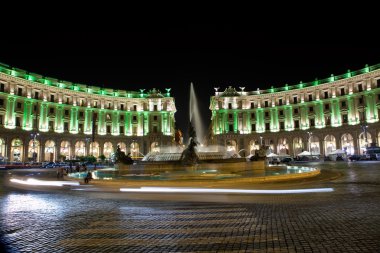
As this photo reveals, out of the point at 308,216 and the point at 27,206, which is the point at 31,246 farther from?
the point at 308,216

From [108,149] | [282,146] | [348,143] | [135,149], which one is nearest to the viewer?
[348,143]

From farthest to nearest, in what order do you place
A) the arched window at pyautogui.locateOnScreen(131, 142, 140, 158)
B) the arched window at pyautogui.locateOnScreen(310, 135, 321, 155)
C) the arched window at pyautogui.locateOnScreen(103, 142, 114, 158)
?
the arched window at pyautogui.locateOnScreen(131, 142, 140, 158) → the arched window at pyautogui.locateOnScreen(103, 142, 114, 158) → the arched window at pyautogui.locateOnScreen(310, 135, 321, 155)

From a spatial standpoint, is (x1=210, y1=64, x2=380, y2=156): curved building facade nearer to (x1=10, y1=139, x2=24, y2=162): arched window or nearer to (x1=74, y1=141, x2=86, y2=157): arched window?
(x1=74, y1=141, x2=86, y2=157): arched window

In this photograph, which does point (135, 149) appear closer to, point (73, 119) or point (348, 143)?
point (73, 119)

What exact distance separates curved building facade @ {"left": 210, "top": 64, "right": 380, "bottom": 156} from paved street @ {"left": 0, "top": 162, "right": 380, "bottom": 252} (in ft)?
174

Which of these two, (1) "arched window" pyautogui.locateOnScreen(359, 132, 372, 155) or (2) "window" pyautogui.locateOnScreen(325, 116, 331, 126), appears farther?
(2) "window" pyautogui.locateOnScreen(325, 116, 331, 126)

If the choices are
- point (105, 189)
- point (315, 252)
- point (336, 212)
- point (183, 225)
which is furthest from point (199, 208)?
point (105, 189)

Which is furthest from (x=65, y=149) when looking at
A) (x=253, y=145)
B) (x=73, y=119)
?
(x=253, y=145)

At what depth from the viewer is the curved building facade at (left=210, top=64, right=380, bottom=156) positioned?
5797cm

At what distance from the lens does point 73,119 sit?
6750 centimetres

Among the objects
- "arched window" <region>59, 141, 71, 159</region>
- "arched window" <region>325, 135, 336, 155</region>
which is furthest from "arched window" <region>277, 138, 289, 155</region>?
"arched window" <region>59, 141, 71, 159</region>

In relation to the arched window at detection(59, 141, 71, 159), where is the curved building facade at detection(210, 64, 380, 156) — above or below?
above

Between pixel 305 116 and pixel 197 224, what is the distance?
69.6 metres

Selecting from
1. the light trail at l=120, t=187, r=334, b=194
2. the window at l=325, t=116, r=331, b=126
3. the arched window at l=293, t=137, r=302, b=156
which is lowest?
the light trail at l=120, t=187, r=334, b=194
